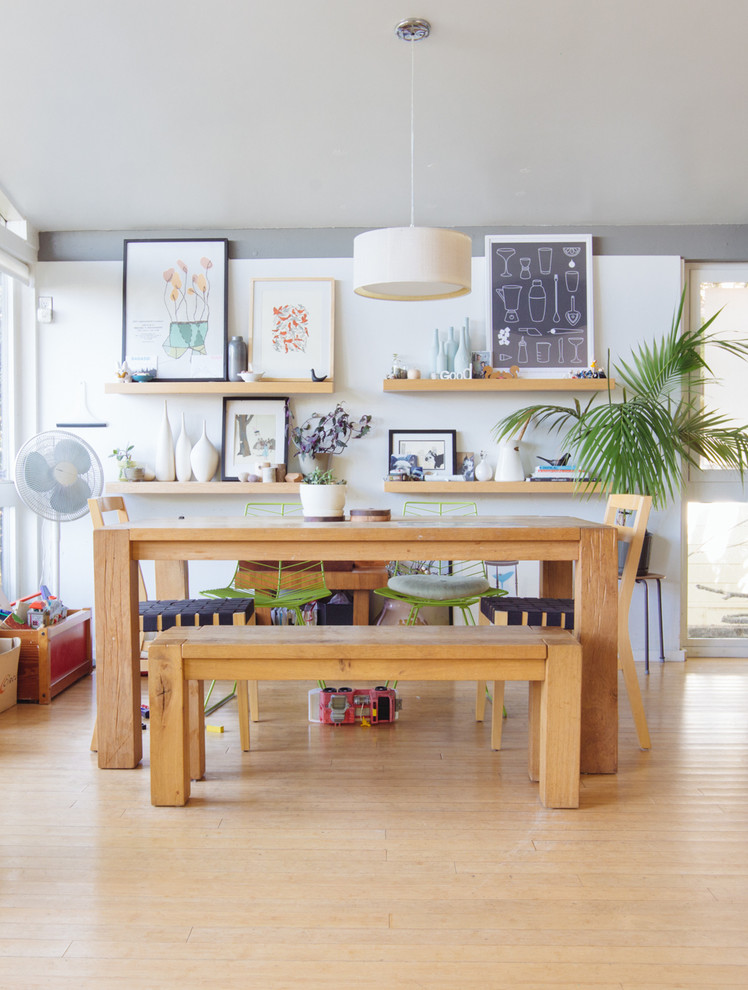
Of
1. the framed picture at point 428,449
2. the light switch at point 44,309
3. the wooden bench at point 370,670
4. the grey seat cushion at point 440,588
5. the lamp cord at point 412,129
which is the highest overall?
the lamp cord at point 412,129

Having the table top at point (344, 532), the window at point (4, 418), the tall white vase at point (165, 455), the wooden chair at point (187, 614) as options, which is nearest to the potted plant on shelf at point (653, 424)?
the table top at point (344, 532)

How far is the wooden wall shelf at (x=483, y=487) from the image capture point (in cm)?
468

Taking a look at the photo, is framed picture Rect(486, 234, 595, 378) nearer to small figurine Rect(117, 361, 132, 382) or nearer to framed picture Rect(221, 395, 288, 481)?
framed picture Rect(221, 395, 288, 481)

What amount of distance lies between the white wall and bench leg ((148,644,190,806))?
7.95 ft

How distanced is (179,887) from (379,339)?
3.48 m

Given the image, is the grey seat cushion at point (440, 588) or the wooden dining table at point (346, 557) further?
the grey seat cushion at point (440, 588)

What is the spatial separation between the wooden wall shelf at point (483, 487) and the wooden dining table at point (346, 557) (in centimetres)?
180

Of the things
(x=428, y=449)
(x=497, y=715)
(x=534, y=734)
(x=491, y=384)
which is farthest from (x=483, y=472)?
(x=534, y=734)

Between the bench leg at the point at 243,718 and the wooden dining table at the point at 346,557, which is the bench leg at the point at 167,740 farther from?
the bench leg at the point at 243,718

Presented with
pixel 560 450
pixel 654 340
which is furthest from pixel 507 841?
pixel 654 340

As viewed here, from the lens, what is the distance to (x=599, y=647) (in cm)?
285

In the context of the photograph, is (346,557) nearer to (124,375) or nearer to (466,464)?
(466,464)

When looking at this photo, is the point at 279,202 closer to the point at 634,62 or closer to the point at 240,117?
the point at 240,117

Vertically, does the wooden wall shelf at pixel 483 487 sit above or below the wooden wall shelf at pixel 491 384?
below
